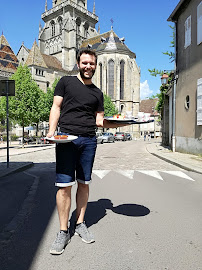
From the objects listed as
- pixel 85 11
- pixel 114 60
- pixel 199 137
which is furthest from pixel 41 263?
pixel 85 11

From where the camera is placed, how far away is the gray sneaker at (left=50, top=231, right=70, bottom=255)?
94.2 inches

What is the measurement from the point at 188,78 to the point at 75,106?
37.2ft

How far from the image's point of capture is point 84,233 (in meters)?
2.73

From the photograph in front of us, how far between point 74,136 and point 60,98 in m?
0.47

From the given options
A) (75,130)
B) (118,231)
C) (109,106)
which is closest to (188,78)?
(118,231)

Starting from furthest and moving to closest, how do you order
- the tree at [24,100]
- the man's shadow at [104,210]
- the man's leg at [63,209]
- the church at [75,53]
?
the church at [75,53] < the tree at [24,100] < the man's shadow at [104,210] < the man's leg at [63,209]

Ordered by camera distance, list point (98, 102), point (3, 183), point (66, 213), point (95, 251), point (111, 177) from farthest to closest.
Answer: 1. point (111, 177)
2. point (3, 183)
3. point (98, 102)
4. point (66, 213)
5. point (95, 251)

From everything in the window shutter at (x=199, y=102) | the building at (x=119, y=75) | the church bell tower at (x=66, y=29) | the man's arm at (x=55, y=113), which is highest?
the church bell tower at (x=66, y=29)

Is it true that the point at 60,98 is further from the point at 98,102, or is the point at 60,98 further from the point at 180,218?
the point at 180,218

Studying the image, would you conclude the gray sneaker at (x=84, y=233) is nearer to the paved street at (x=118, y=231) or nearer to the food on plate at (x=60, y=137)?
the paved street at (x=118, y=231)

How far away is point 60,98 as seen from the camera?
2650 millimetres

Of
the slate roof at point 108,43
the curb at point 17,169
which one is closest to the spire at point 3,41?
the slate roof at point 108,43

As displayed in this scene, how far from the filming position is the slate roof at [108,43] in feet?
183

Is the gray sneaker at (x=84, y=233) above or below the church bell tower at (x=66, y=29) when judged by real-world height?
below
